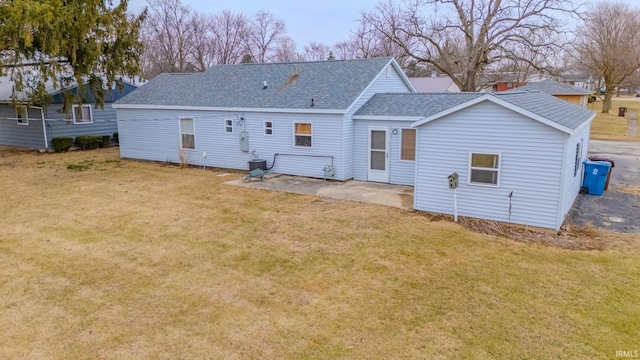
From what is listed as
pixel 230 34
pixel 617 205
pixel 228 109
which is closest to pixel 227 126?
pixel 228 109

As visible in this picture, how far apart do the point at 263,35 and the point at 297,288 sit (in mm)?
49569

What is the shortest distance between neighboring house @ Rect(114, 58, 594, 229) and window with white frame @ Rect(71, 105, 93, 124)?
14.9 ft

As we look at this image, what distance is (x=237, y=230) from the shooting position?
30.9 feet

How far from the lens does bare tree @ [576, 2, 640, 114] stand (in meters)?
39.6

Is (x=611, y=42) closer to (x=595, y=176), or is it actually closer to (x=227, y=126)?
(x=595, y=176)

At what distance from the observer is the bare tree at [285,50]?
174 feet

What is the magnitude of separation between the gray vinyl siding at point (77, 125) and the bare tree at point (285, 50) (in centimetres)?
3190

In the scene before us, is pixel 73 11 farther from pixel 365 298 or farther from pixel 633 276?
pixel 633 276

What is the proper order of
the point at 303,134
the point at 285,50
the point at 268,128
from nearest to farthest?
the point at 303,134 < the point at 268,128 < the point at 285,50

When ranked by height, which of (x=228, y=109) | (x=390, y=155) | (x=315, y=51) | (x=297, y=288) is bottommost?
(x=297, y=288)

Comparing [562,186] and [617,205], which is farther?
[617,205]

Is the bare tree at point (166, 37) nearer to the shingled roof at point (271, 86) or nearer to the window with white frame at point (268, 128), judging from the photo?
the shingled roof at point (271, 86)

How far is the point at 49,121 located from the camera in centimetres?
2108

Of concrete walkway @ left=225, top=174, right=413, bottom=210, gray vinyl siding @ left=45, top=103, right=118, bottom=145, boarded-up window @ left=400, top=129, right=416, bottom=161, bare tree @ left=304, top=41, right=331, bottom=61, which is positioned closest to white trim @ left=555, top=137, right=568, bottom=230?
concrete walkway @ left=225, top=174, right=413, bottom=210
